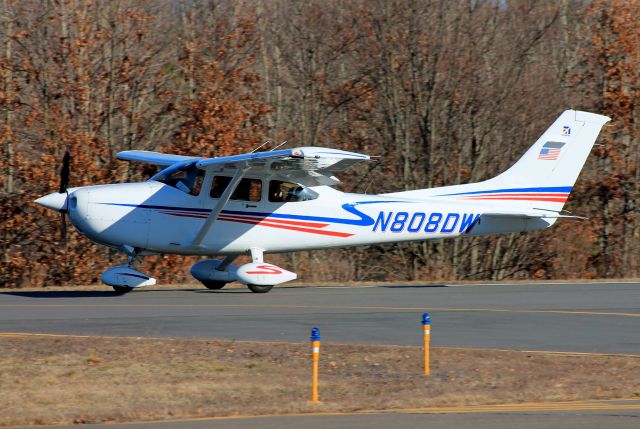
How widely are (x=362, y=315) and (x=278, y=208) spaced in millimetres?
3819

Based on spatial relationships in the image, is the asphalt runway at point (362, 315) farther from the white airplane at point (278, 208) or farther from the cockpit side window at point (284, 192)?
the cockpit side window at point (284, 192)

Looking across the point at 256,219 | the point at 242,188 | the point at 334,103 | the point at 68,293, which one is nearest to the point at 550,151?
the point at 256,219

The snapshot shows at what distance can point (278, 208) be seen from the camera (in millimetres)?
18953

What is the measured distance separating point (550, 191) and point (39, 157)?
45.0 ft

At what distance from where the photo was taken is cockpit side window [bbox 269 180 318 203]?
1894cm

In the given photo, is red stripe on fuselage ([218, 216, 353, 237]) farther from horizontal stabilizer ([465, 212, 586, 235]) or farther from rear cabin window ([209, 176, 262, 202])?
horizontal stabilizer ([465, 212, 586, 235])

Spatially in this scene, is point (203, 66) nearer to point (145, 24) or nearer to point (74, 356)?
point (145, 24)

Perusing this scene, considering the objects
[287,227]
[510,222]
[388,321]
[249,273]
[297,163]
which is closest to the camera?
[388,321]

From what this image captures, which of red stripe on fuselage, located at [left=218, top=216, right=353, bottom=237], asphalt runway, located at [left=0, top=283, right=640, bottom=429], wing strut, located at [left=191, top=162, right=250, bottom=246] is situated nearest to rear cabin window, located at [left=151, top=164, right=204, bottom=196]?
wing strut, located at [left=191, top=162, right=250, bottom=246]

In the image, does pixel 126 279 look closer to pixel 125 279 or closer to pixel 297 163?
pixel 125 279

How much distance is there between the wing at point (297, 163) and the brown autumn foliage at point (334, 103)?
8.14 metres

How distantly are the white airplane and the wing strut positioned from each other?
0.02m

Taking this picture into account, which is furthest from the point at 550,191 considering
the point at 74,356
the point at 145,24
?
the point at 145,24

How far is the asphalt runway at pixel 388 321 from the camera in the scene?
938 cm
